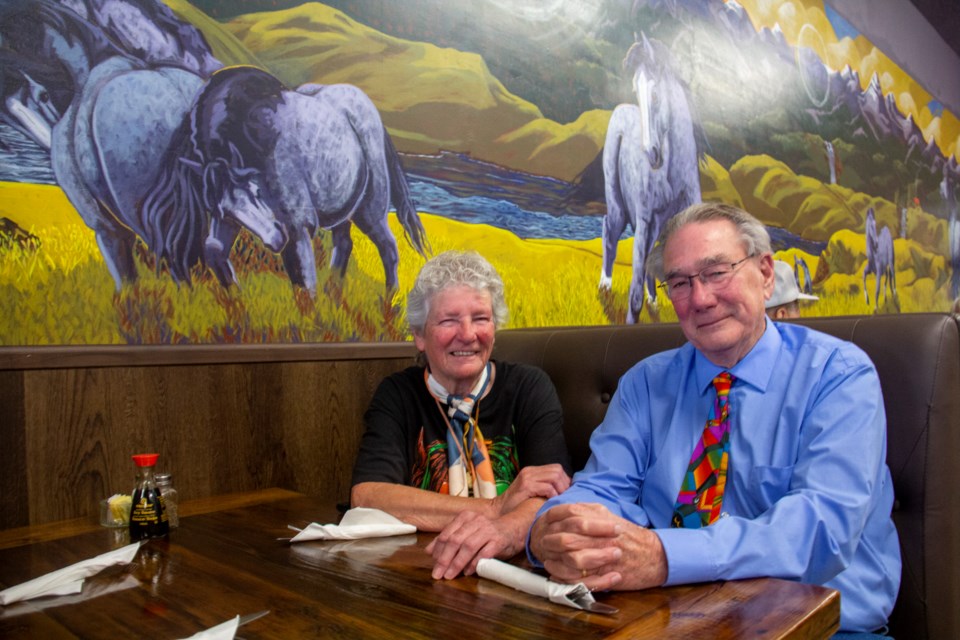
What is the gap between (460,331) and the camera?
1962 millimetres

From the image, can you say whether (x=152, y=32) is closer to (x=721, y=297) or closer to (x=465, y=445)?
(x=465, y=445)

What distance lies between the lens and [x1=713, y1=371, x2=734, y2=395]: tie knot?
5.03 ft

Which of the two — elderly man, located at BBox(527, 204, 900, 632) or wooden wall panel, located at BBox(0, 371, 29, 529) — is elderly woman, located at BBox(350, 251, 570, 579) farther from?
wooden wall panel, located at BBox(0, 371, 29, 529)

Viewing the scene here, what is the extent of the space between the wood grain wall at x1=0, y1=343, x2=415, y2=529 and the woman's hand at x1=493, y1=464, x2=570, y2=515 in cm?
87

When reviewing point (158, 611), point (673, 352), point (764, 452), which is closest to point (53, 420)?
point (158, 611)

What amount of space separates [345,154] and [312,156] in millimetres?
120

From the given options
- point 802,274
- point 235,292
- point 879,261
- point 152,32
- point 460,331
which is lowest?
point 460,331

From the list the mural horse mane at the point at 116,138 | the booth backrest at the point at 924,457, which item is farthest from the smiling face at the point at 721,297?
the mural horse mane at the point at 116,138

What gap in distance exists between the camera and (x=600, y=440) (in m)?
1.65

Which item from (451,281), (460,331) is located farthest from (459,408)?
(451,281)

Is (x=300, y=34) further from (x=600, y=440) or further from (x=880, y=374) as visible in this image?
(x=880, y=374)

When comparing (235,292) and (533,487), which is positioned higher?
(235,292)

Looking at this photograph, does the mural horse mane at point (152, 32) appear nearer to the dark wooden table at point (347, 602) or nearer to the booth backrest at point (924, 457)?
the dark wooden table at point (347, 602)

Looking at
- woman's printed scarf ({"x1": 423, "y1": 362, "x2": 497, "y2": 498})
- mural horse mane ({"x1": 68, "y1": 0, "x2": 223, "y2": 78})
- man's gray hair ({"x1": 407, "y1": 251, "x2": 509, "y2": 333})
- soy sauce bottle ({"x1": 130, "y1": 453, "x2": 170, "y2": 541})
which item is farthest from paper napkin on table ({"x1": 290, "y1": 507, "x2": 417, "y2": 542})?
mural horse mane ({"x1": 68, "y1": 0, "x2": 223, "y2": 78})
